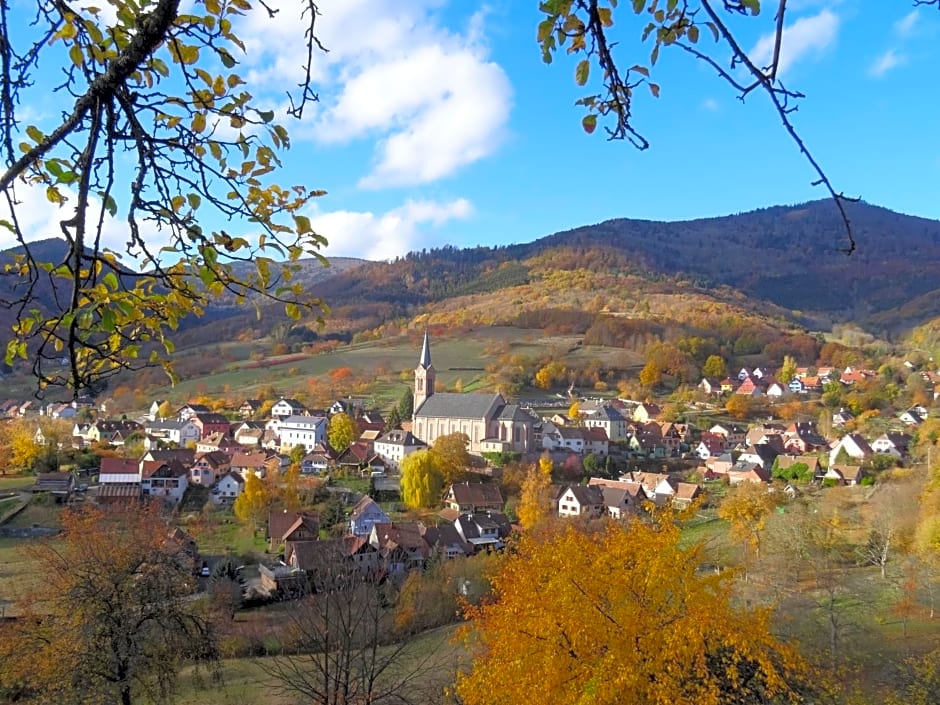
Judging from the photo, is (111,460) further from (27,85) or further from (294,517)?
(27,85)

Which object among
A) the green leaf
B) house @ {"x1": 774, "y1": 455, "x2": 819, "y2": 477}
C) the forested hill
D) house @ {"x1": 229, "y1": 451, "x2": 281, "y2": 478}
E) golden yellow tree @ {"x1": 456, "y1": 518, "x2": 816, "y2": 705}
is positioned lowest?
house @ {"x1": 774, "y1": 455, "x2": 819, "y2": 477}

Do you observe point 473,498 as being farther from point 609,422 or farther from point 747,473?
point 609,422

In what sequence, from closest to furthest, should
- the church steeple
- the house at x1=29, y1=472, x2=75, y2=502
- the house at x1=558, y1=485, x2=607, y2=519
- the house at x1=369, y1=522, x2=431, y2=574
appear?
the house at x1=369, y1=522, x2=431, y2=574, the house at x1=29, y1=472, x2=75, y2=502, the house at x1=558, y1=485, x2=607, y2=519, the church steeple

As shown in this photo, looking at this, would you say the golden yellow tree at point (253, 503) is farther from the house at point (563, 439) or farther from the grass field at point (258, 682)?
the house at point (563, 439)

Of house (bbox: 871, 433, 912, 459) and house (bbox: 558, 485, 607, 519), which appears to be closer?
house (bbox: 558, 485, 607, 519)

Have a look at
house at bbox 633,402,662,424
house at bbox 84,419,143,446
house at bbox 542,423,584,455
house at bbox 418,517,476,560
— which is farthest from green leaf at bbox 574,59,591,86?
house at bbox 633,402,662,424

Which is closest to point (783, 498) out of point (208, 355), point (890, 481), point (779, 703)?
point (890, 481)

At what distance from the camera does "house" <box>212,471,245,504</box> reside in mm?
34531

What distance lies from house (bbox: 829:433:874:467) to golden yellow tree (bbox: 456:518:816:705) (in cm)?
3207

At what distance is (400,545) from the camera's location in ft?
81.2

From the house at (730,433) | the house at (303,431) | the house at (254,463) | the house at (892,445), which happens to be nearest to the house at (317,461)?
the house at (254,463)

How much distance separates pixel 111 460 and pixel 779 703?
33.0m

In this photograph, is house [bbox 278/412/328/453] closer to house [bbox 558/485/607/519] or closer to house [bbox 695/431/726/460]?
house [bbox 558/485/607/519]

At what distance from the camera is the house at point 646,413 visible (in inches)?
2185
